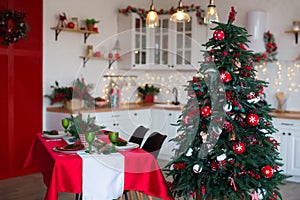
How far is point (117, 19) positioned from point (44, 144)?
12.2ft

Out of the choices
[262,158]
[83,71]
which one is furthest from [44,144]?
[83,71]

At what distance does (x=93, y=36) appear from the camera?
6.17 meters

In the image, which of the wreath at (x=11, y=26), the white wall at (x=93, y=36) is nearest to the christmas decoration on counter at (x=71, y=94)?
the white wall at (x=93, y=36)

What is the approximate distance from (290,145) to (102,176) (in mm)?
3213

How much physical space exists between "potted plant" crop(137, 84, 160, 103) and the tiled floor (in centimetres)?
230

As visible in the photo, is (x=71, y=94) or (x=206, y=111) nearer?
(x=206, y=111)

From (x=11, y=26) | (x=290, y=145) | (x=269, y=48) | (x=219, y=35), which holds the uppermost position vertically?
(x=11, y=26)

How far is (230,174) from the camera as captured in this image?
9.50ft

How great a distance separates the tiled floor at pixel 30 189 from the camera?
4.31 metres

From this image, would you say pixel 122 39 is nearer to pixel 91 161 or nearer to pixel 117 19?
pixel 117 19

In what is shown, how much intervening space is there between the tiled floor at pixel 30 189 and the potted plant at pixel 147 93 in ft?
7.54

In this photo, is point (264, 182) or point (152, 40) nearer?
point (264, 182)

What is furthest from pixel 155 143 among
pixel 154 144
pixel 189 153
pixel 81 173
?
pixel 81 173

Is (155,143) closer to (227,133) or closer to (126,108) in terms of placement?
(227,133)
